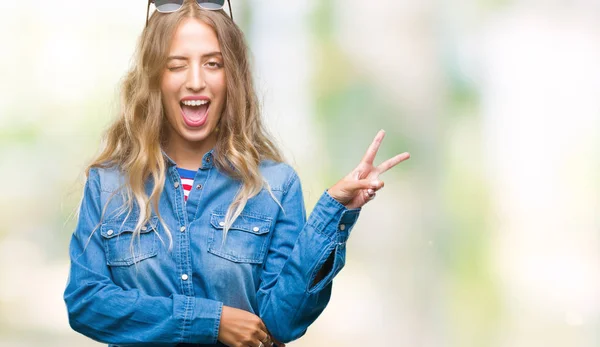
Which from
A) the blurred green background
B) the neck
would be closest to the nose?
the neck

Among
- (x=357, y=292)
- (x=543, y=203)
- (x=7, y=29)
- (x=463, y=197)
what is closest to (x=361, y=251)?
(x=357, y=292)

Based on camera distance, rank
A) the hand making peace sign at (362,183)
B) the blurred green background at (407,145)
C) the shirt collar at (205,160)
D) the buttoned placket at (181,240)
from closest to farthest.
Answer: the hand making peace sign at (362,183) → the buttoned placket at (181,240) → the shirt collar at (205,160) → the blurred green background at (407,145)

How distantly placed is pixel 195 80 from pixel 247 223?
1.12 feet

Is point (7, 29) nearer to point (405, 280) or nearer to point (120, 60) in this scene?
point (120, 60)

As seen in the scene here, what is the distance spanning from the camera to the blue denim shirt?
2221mm

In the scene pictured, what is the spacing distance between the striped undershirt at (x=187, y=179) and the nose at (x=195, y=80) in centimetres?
20

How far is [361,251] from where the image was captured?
4.57 meters

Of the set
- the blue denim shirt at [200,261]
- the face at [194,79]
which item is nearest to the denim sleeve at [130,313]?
the blue denim shirt at [200,261]

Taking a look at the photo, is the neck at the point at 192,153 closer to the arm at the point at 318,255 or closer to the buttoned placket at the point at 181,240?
the buttoned placket at the point at 181,240

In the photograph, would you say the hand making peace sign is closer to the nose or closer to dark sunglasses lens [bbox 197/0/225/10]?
the nose

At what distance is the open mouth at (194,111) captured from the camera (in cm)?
236

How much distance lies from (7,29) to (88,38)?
1.18 feet

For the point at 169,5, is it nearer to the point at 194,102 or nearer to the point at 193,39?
the point at 193,39

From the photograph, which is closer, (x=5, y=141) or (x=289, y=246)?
(x=289, y=246)
